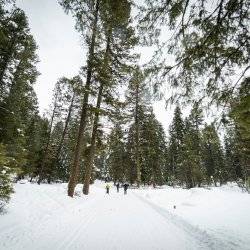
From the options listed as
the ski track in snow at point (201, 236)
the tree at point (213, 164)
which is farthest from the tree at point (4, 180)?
the tree at point (213, 164)

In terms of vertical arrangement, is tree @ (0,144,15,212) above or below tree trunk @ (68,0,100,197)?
below

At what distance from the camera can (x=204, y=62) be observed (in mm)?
6039

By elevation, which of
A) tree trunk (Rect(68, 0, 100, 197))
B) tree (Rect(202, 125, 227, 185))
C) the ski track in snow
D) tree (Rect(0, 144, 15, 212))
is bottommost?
the ski track in snow

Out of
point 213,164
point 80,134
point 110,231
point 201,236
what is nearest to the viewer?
point 201,236

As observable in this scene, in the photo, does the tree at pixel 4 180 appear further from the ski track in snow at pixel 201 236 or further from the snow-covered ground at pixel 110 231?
the ski track in snow at pixel 201 236

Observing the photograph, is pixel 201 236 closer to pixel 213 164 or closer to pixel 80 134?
pixel 80 134

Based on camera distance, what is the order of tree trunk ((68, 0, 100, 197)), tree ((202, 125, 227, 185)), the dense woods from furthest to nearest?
tree ((202, 125, 227, 185)) < tree trunk ((68, 0, 100, 197)) < the dense woods

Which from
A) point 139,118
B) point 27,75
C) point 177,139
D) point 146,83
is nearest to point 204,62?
point 146,83

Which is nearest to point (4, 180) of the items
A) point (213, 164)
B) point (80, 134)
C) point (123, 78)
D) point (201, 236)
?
point (201, 236)

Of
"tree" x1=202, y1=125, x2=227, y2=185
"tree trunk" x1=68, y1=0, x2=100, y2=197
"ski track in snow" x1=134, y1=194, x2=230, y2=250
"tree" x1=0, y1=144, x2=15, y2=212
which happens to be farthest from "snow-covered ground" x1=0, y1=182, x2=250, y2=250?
"tree" x1=202, y1=125, x2=227, y2=185

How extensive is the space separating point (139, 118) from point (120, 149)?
70.4ft

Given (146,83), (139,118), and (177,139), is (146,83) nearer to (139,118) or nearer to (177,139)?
(139,118)

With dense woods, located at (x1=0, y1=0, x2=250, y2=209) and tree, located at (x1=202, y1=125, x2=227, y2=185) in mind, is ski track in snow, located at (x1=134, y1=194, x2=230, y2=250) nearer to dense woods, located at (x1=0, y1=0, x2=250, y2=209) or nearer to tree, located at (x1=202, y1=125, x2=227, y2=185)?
dense woods, located at (x1=0, y1=0, x2=250, y2=209)

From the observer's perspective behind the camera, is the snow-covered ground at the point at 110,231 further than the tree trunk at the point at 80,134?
No
